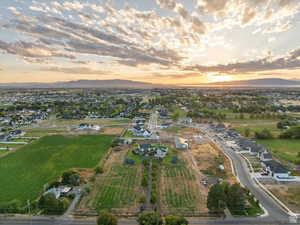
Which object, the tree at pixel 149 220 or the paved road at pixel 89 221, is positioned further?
the paved road at pixel 89 221

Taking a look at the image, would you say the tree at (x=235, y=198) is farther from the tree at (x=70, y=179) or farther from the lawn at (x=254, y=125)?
the lawn at (x=254, y=125)

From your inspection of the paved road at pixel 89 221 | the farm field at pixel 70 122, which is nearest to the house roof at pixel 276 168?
the paved road at pixel 89 221

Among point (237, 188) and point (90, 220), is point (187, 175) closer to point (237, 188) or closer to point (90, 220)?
point (237, 188)

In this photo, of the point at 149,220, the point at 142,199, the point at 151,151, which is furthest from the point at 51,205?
the point at 151,151

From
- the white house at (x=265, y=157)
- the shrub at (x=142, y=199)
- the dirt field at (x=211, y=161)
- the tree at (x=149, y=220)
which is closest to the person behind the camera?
the tree at (x=149, y=220)

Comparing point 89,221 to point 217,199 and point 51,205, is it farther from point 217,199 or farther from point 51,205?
point 217,199

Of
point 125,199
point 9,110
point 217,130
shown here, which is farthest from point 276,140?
point 9,110

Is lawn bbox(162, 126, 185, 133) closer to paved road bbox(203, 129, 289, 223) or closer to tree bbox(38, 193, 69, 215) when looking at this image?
paved road bbox(203, 129, 289, 223)
